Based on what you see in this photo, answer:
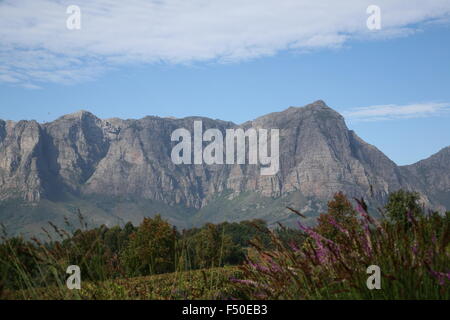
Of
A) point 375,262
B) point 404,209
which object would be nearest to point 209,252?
point 375,262

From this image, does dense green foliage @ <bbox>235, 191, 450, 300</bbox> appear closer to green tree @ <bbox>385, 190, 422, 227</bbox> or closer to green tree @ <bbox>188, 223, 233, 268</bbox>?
green tree @ <bbox>385, 190, 422, 227</bbox>

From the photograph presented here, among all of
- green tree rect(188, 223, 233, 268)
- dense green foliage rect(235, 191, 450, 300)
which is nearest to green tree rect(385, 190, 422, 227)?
dense green foliage rect(235, 191, 450, 300)

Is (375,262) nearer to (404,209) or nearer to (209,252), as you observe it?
(209,252)

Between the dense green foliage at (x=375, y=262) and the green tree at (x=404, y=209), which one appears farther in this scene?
the green tree at (x=404, y=209)

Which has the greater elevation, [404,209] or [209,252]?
[404,209]

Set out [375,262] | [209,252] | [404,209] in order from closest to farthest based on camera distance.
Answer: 1. [375,262]
2. [209,252]
3. [404,209]

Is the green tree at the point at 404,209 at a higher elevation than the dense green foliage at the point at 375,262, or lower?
higher

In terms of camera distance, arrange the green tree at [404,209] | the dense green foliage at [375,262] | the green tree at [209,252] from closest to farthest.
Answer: the dense green foliage at [375,262]
the green tree at [404,209]
the green tree at [209,252]

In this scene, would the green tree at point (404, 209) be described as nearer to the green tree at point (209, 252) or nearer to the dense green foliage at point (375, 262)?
the dense green foliage at point (375, 262)

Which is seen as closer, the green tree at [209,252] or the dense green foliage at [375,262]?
the dense green foliage at [375,262]

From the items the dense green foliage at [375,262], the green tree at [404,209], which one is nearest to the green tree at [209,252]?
the dense green foliage at [375,262]

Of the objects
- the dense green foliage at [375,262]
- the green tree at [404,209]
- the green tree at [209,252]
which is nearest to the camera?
the dense green foliage at [375,262]

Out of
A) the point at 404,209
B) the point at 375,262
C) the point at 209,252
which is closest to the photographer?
the point at 375,262
